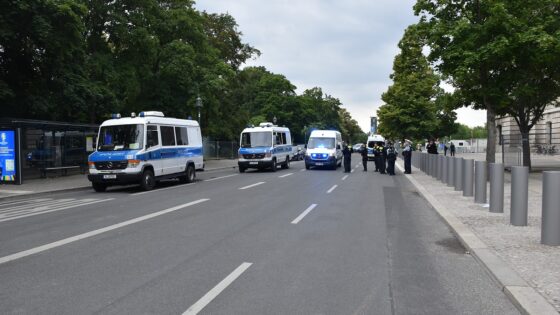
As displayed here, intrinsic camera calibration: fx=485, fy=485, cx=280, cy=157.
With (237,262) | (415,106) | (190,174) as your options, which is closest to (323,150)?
(190,174)

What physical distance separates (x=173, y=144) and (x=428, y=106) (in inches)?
1416

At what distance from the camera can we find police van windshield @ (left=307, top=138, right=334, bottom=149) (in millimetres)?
29766

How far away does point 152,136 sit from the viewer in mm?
17016

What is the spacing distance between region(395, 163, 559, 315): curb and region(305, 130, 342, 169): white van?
20.1 m

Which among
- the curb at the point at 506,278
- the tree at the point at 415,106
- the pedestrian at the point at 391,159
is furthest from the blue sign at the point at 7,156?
the tree at the point at 415,106

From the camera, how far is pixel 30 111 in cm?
2206

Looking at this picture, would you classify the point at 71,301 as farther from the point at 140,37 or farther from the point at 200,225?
the point at 140,37

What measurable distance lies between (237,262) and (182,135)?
13.4m

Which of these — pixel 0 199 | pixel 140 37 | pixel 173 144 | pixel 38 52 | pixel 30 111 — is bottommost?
pixel 0 199

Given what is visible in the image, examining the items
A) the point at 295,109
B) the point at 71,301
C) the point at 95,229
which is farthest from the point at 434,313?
the point at 295,109

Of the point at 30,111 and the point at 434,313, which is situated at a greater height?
the point at 30,111

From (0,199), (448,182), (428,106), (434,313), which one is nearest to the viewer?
(434,313)

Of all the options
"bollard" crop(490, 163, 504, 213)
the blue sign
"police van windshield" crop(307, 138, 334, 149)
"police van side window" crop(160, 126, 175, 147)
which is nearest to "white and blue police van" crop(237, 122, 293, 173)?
"police van windshield" crop(307, 138, 334, 149)

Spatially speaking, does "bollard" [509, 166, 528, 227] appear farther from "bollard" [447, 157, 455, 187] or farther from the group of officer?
the group of officer
